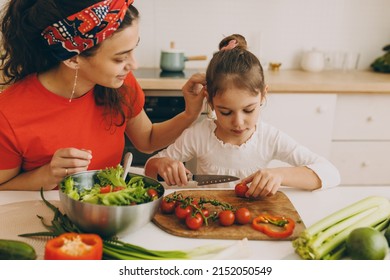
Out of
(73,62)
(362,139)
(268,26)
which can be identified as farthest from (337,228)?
(268,26)

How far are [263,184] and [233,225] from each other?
0.17 metres

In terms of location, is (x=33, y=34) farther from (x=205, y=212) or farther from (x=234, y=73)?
(x=205, y=212)

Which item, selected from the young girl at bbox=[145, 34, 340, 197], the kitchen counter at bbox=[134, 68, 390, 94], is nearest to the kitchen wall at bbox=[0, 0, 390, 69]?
the kitchen counter at bbox=[134, 68, 390, 94]

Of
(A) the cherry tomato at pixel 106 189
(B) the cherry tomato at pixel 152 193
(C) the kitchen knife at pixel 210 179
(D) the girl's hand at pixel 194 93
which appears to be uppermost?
(D) the girl's hand at pixel 194 93

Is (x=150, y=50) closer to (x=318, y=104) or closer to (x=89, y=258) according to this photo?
(x=318, y=104)

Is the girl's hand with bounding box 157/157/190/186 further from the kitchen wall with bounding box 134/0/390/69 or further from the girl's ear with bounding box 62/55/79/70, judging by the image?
the kitchen wall with bounding box 134/0/390/69

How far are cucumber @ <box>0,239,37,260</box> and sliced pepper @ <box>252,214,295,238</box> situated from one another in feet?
1.59

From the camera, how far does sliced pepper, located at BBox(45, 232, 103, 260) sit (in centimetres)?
84

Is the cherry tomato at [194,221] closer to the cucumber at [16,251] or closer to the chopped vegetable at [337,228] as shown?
the chopped vegetable at [337,228]

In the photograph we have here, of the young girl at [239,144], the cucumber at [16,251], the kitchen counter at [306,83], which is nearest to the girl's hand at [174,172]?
the young girl at [239,144]

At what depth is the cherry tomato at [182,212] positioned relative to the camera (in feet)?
3.55

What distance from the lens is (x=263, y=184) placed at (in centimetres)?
119

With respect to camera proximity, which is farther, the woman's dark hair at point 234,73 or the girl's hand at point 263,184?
the woman's dark hair at point 234,73
